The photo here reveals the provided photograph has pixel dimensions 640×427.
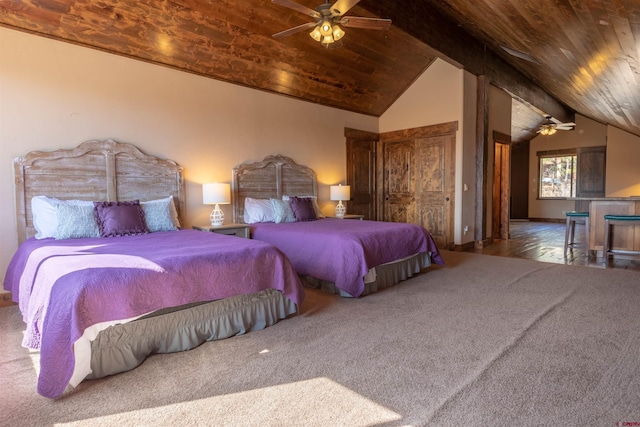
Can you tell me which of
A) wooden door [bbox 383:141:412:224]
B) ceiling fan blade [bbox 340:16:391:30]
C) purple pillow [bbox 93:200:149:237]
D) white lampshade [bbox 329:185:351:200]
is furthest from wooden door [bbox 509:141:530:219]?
purple pillow [bbox 93:200:149:237]

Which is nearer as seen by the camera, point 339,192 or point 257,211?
point 257,211

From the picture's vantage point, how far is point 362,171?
7059 millimetres

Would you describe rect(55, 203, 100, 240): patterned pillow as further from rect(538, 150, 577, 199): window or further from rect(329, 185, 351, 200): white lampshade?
rect(538, 150, 577, 199): window

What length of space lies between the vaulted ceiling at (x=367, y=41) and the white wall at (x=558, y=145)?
3965 millimetres

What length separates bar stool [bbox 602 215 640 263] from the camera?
4.71m

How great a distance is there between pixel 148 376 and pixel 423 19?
524 centimetres

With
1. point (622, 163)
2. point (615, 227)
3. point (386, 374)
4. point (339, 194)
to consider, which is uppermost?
point (622, 163)

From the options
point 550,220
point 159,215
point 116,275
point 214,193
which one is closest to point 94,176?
point 159,215

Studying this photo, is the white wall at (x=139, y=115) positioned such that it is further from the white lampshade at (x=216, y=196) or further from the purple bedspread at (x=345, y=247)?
the purple bedspread at (x=345, y=247)

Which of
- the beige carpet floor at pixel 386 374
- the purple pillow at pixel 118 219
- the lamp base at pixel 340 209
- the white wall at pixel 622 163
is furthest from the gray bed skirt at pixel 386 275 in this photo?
the white wall at pixel 622 163

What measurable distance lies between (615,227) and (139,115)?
663 centimetres

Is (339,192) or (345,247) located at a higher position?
(339,192)

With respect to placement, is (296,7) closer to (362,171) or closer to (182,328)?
(182,328)

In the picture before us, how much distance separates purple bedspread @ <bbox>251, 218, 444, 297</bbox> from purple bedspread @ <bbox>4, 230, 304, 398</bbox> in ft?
2.24
